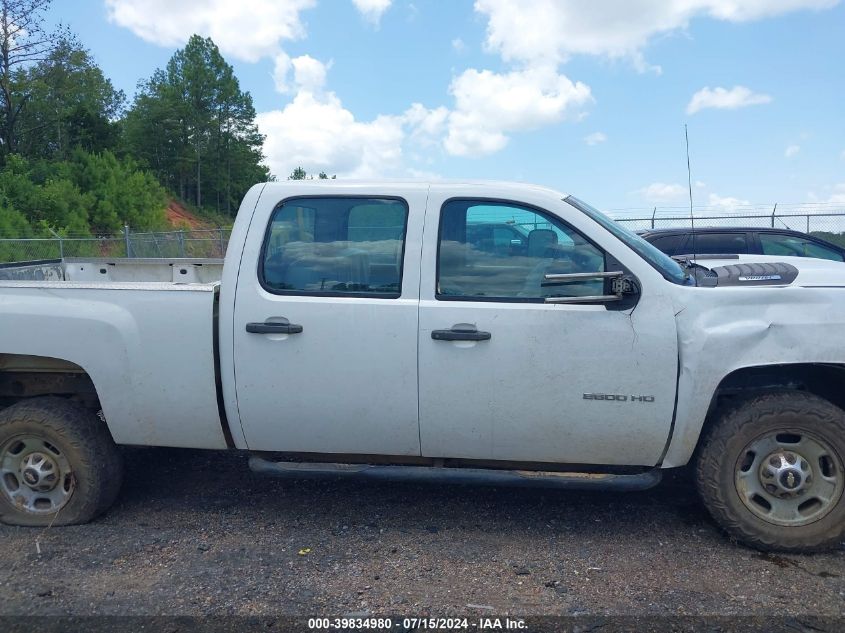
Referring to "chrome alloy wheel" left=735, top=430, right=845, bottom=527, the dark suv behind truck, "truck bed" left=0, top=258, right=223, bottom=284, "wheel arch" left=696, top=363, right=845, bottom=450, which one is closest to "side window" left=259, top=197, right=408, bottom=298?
"wheel arch" left=696, top=363, right=845, bottom=450

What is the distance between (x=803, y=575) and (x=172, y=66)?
60.2 m

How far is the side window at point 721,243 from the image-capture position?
28.8 ft

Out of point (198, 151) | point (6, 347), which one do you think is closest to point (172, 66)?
point (198, 151)

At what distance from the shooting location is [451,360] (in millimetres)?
3703

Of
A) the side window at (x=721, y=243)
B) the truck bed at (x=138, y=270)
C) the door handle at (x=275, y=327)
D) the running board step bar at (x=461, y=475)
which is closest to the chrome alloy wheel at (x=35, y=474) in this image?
the running board step bar at (x=461, y=475)

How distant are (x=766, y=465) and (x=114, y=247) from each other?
2027 cm

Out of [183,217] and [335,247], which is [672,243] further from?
[183,217]

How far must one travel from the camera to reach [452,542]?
3.90m

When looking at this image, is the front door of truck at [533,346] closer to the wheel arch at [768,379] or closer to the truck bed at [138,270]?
the wheel arch at [768,379]

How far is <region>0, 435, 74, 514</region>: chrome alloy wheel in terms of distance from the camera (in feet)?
13.4

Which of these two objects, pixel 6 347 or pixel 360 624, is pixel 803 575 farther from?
pixel 6 347

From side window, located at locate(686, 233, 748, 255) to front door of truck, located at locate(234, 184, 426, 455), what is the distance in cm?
604

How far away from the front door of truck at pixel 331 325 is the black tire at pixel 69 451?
0.92 m

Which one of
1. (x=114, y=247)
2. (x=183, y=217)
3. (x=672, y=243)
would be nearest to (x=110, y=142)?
(x=183, y=217)
